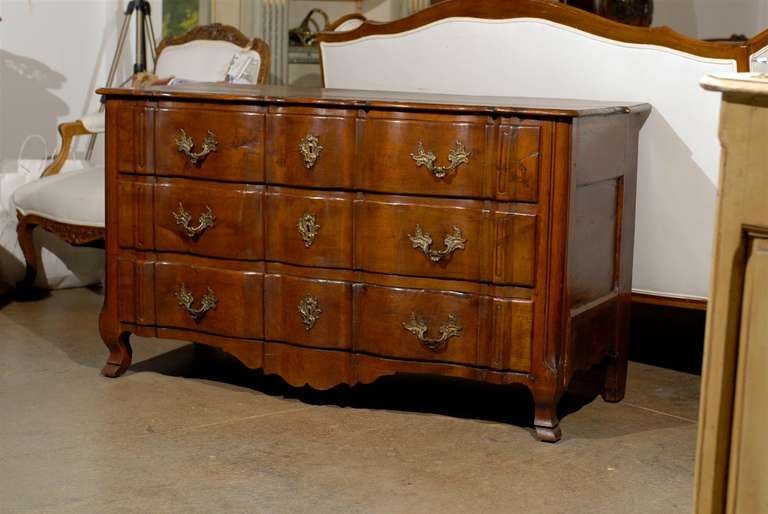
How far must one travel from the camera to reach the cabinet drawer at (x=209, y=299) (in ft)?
10.6

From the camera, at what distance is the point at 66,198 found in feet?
13.9

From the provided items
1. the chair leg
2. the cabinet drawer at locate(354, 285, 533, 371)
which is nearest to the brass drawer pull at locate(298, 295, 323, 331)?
the cabinet drawer at locate(354, 285, 533, 371)

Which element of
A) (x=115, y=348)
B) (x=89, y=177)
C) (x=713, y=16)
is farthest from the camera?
(x=713, y=16)

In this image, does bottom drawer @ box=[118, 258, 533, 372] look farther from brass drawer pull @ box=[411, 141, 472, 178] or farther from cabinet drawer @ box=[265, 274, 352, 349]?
brass drawer pull @ box=[411, 141, 472, 178]

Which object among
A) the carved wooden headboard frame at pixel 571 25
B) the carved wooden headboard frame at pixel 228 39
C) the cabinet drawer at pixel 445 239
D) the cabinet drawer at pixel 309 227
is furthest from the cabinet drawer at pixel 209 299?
the carved wooden headboard frame at pixel 228 39

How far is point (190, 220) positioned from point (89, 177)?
1243 millimetres

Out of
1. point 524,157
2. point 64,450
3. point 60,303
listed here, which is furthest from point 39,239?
point 524,157

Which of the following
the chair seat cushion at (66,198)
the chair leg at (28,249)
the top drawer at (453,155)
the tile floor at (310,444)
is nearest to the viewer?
the tile floor at (310,444)

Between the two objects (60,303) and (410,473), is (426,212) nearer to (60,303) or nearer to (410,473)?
(410,473)

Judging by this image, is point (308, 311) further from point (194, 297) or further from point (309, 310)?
point (194, 297)

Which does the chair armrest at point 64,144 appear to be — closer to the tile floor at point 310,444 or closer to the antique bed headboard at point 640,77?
the tile floor at point 310,444

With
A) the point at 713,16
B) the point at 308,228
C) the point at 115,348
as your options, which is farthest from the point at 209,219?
the point at 713,16

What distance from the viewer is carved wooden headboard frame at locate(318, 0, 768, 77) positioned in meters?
3.19

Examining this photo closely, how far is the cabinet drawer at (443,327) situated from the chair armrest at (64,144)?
204 centimetres
